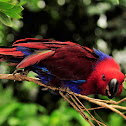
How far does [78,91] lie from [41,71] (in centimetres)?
25

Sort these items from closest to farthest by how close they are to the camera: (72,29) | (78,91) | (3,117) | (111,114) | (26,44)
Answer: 1. (26,44)
2. (78,91)
3. (3,117)
4. (111,114)
5. (72,29)

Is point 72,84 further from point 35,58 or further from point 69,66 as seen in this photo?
point 35,58

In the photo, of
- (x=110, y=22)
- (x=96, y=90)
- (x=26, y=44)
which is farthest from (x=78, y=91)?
(x=110, y=22)

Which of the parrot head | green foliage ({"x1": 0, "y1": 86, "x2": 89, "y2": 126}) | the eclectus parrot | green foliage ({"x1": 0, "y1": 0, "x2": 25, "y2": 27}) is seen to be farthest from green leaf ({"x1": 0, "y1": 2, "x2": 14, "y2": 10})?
green foliage ({"x1": 0, "y1": 86, "x2": 89, "y2": 126})

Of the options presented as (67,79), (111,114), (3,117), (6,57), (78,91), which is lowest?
(111,114)

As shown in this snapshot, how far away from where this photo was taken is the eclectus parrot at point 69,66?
3.68ft

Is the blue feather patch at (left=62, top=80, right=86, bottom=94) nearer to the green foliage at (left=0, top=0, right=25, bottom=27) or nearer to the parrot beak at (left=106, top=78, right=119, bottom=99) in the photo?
the parrot beak at (left=106, top=78, right=119, bottom=99)

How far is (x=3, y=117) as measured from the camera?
213 centimetres

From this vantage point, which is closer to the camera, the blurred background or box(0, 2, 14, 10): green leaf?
box(0, 2, 14, 10): green leaf

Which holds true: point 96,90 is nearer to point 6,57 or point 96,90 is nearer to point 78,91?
point 78,91

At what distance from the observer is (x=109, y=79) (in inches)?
43.5

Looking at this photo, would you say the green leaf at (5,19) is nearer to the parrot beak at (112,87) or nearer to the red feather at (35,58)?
the red feather at (35,58)

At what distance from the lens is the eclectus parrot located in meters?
1.12

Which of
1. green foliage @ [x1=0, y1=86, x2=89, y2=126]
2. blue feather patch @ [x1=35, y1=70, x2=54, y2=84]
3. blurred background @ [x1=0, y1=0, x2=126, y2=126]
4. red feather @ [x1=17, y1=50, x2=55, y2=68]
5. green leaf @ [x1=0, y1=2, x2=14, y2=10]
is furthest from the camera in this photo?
blurred background @ [x1=0, y1=0, x2=126, y2=126]
